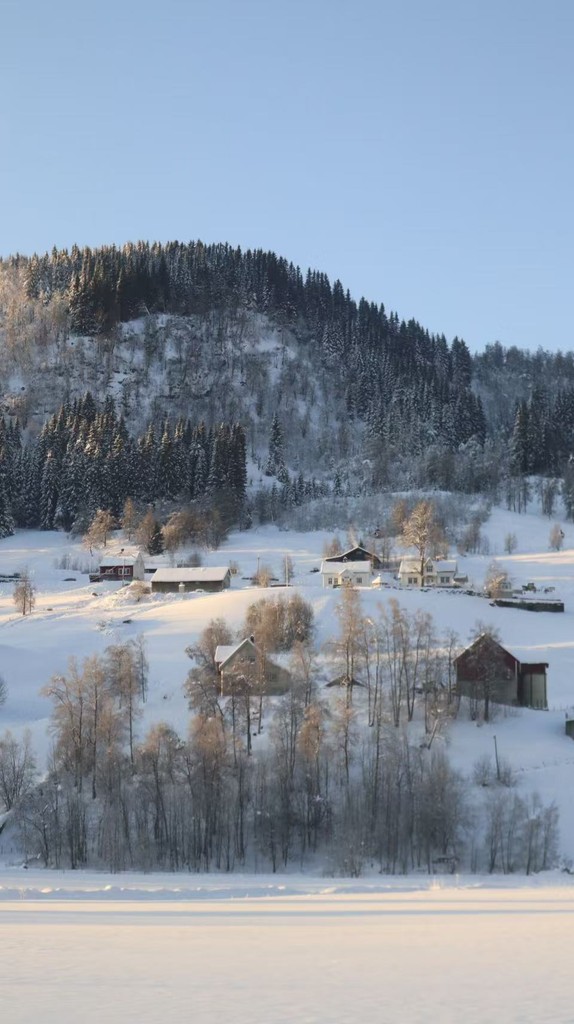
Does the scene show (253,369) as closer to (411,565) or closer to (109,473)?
(109,473)

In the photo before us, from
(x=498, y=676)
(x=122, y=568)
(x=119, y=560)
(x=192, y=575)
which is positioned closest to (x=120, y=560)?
(x=119, y=560)

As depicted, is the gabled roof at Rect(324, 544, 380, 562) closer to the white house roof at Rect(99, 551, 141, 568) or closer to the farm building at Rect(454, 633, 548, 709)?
the white house roof at Rect(99, 551, 141, 568)

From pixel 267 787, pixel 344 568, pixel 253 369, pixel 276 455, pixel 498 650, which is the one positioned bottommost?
pixel 267 787

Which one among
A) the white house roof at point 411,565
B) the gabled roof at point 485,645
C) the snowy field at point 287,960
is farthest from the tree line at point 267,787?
the white house roof at point 411,565

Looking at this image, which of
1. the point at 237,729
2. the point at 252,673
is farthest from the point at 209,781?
the point at 252,673

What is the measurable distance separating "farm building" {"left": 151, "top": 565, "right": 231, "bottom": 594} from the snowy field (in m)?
55.4

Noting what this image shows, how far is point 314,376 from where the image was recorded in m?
168

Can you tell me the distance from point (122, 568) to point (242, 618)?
3136 centimetres

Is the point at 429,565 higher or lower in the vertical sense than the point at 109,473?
lower

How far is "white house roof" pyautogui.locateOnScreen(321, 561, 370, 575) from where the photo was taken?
7744cm

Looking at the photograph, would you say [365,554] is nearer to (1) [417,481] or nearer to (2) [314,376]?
(1) [417,481]

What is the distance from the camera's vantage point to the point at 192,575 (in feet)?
244

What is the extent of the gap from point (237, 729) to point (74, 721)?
24.5 feet

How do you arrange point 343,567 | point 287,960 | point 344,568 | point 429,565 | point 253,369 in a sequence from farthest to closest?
point 253,369 < point 429,565 < point 343,567 < point 344,568 < point 287,960
